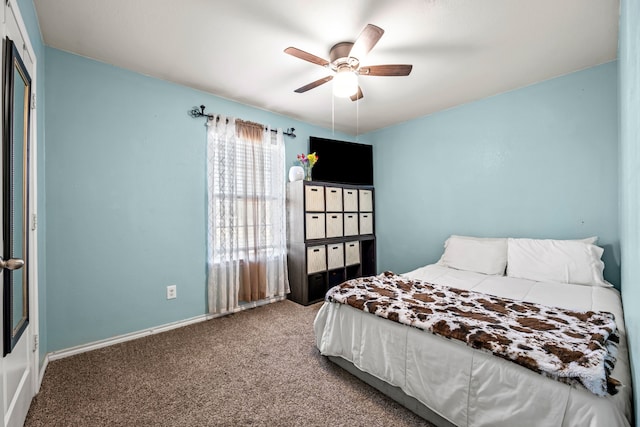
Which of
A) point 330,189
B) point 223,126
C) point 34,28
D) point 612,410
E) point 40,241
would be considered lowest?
point 612,410

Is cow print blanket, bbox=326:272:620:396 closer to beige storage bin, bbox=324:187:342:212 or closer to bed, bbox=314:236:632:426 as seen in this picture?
bed, bbox=314:236:632:426

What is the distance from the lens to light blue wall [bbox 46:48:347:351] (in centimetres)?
220

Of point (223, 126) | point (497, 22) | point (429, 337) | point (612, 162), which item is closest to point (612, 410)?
point (429, 337)

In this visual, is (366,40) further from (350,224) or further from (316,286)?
(316,286)

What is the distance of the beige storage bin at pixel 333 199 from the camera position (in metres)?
3.75

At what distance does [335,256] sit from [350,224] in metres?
0.56

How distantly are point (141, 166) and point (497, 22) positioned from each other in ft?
10.2

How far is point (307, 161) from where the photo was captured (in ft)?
12.4

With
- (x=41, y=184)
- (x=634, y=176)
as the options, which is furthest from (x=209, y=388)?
(x=634, y=176)

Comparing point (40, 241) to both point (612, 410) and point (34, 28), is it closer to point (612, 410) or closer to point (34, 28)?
point (34, 28)

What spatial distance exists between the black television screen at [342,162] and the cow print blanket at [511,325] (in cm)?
204

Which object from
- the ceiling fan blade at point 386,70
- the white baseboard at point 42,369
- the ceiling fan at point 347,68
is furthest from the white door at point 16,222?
the ceiling fan blade at point 386,70

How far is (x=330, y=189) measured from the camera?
12.4ft

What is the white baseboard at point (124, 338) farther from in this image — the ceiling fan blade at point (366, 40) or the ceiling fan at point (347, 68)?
the ceiling fan blade at point (366, 40)
